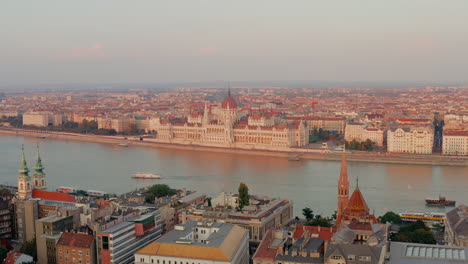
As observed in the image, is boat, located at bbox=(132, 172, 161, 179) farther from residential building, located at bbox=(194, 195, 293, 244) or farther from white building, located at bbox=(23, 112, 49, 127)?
white building, located at bbox=(23, 112, 49, 127)

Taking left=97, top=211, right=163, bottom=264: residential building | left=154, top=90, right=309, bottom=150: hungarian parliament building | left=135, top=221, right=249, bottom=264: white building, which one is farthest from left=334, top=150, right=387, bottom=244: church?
left=154, top=90, right=309, bottom=150: hungarian parliament building

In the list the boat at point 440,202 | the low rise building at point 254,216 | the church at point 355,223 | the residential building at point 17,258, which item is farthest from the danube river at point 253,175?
the residential building at point 17,258

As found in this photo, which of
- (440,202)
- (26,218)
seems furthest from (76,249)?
(440,202)

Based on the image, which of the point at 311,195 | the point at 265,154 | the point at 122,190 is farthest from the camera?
the point at 265,154

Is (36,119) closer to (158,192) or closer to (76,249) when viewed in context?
(158,192)

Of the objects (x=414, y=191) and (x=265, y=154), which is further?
(x=265, y=154)

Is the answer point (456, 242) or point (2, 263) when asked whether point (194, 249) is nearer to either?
point (2, 263)

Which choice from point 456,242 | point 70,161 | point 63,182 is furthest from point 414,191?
point 70,161

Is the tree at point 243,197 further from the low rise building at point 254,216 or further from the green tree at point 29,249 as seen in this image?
the green tree at point 29,249
